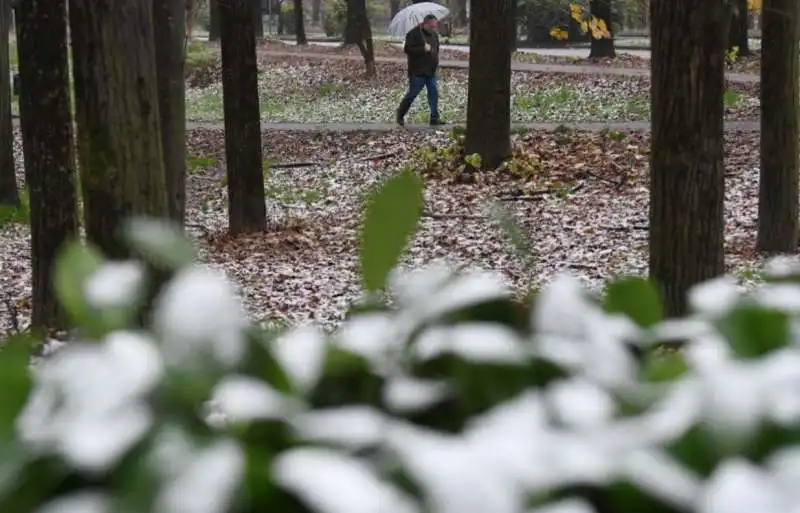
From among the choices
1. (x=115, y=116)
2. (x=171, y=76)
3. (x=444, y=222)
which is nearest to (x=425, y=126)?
(x=444, y=222)

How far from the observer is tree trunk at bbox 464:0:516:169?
13289mm

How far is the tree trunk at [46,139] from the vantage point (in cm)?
663

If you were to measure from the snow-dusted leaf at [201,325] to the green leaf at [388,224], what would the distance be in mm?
283

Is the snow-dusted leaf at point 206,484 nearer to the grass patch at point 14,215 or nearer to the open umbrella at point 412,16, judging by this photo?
the grass patch at point 14,215

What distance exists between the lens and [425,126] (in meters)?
18.8

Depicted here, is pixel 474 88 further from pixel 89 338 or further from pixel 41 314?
pixel 89 338

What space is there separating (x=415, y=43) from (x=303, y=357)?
1744 cm

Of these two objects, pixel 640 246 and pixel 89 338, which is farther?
pixel 640 246

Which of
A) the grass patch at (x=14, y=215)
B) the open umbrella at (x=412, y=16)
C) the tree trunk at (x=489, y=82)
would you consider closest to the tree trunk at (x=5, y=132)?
the grass patch at (x=14, y=215)

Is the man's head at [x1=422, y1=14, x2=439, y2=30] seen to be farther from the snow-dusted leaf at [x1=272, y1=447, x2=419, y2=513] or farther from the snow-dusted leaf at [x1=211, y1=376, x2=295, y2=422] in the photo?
the snow-dusted leaf at [x1=272, y1=447, x2=419, y2=513]

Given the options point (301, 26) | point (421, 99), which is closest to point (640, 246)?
point (421, 99)

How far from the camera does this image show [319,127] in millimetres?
20578

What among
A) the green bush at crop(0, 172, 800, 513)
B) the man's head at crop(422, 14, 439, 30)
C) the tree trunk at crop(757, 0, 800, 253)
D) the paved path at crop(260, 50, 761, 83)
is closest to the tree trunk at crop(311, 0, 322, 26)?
the paved path at crop(260, 50, 761, 83)

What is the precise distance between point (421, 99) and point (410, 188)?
21.8 metres
